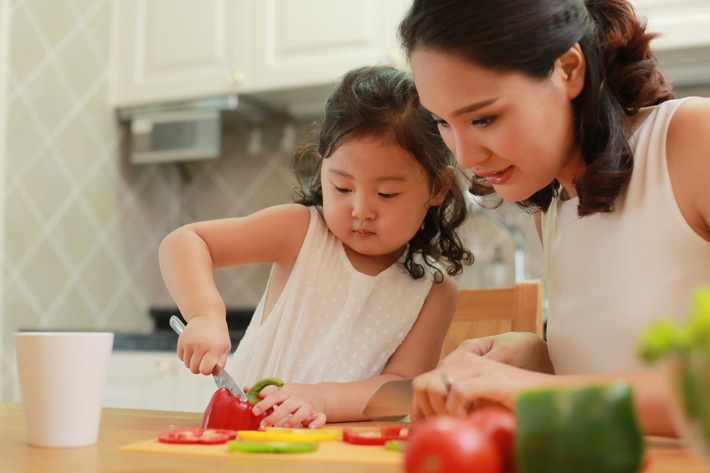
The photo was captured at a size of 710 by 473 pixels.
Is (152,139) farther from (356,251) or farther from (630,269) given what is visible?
(630,269)

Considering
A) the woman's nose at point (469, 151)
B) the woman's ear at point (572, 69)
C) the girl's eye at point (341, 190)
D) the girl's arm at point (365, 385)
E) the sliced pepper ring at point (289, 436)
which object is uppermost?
the woman's ear at point (572, 69)

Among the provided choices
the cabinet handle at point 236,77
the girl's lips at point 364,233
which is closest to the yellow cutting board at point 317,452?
the girl's lips at point 364,233

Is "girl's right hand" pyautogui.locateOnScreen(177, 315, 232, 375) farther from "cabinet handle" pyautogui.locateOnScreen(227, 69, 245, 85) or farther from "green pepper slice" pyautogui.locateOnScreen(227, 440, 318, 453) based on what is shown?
"cabinet handle" pyautogui.locateOnScreen(227, 69, 245, 85)

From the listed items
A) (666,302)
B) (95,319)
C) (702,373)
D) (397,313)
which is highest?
(702,373)

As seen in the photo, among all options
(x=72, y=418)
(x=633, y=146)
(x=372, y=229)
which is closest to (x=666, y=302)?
(x=633, y=146)

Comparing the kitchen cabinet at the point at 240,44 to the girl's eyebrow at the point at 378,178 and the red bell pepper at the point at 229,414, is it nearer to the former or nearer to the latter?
the girl's eyebrow at the point at 378,178

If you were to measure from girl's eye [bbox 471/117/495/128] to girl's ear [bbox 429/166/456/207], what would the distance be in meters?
0.39

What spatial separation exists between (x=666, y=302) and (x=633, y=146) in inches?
7.7

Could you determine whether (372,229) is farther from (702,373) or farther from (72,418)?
(702,373)

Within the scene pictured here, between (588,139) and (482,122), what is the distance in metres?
0.17

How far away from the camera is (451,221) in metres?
1.36

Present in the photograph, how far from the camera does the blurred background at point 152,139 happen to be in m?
2.29

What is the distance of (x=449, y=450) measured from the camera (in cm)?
40

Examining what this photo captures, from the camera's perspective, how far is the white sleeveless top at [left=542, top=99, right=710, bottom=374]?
87cm
